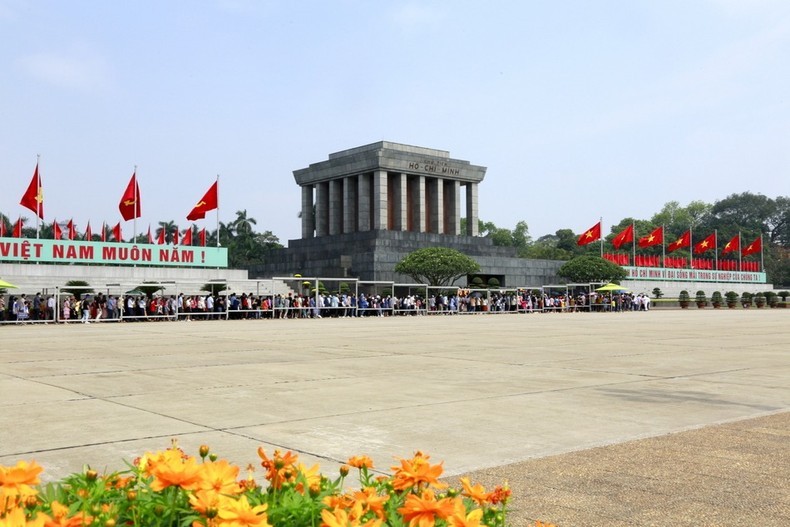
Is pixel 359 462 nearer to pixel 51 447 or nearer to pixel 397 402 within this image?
pixel 51 447

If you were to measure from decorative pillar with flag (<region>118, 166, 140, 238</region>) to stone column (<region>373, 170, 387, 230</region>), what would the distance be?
27.0 m

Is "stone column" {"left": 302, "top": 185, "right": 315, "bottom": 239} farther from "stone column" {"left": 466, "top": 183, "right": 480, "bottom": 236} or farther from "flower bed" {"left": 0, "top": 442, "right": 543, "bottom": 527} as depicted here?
"flower bed" {"left": 0, "top": 442, "right": 543, "bottom": 527}

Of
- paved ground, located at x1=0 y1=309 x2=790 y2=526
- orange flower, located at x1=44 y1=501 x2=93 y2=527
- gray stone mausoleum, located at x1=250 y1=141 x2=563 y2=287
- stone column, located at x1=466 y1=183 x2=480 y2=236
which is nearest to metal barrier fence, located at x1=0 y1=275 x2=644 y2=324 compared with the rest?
gray stone mausoleum, located at x1=250 y1=141 x2=563 y2=287

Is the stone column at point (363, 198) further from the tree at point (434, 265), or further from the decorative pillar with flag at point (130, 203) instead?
→ the decorative pillar with flag at point (130, 203)

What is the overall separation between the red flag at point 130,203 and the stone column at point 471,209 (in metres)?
38.2

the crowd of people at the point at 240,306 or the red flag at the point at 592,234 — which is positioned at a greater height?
the red flag at the point at 592,234

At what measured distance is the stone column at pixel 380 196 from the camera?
68000mm

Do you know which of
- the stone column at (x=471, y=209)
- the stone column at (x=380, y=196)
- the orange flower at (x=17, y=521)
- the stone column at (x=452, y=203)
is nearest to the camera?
the orange flower at (x=17, y=521)

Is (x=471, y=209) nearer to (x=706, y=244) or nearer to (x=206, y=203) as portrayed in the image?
(x=706, y=244)

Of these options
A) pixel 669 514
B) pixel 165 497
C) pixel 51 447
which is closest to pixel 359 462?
pixel 165 497

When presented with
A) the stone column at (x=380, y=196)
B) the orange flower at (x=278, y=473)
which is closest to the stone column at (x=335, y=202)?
the stone column at (x=380, y=196)

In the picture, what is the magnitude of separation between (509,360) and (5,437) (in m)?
8.73

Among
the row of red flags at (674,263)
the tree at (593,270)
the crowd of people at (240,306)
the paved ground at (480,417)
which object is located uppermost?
the row of red flags at (674,263)

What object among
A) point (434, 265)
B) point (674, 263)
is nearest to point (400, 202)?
point (434, 265)
